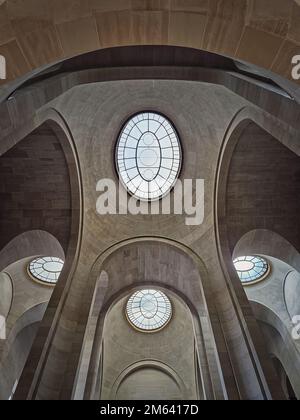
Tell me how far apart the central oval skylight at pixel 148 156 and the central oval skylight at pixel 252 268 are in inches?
220

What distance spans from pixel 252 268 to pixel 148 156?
7418 mm

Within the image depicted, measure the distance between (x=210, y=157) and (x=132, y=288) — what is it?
658 cm

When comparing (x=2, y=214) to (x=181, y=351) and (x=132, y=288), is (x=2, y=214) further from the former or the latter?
(x=181, y=351)

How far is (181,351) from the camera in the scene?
19766 mm

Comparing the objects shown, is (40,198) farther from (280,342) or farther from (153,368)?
(153,368)

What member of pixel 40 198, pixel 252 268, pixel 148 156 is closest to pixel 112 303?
pixel 40 198

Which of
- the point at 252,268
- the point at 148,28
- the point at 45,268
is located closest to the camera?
the point at 148,28

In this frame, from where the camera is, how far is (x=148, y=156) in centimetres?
1428

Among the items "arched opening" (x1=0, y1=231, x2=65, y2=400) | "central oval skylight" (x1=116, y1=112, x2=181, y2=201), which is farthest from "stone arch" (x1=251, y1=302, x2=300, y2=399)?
"arched opening" (x1=0, y1=231, x2=65, y2=400)

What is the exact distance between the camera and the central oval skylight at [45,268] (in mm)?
15852

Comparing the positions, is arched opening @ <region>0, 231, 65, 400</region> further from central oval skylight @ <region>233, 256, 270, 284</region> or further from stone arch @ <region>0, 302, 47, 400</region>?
central oval skylight @ <region>233, 256, 270, 284</region>

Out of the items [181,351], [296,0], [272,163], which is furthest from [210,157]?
[181,351]

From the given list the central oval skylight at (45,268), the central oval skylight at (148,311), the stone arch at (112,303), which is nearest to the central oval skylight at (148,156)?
the stone arch at (112,303)

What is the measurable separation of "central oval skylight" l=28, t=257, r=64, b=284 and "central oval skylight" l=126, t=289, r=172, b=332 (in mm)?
6251
